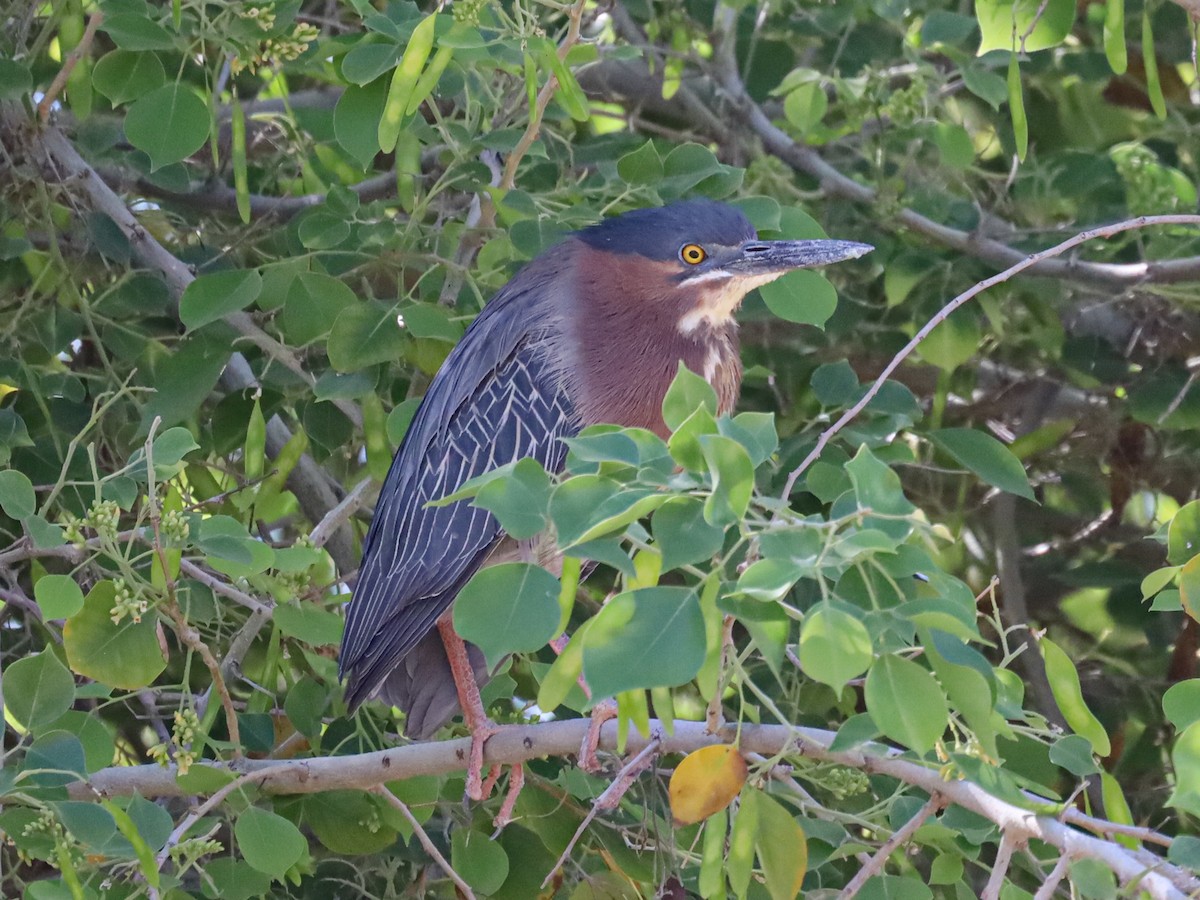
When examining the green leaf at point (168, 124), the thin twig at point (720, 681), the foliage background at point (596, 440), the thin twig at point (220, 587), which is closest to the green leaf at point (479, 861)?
the foliage background at point (596, 440)

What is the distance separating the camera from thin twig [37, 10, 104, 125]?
2842 millimetres

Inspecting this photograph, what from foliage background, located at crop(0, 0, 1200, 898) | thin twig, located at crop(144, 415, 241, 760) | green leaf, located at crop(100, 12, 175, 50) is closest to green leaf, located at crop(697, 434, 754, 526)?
foliage background, located at crop(0, 0, 1200, 898)

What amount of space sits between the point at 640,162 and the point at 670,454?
1436 mm

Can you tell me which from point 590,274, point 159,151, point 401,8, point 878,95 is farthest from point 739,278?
point 159,151

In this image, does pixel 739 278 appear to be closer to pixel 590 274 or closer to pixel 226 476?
pixel 590 274

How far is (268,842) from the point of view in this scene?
222 cm

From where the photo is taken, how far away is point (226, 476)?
3391mm

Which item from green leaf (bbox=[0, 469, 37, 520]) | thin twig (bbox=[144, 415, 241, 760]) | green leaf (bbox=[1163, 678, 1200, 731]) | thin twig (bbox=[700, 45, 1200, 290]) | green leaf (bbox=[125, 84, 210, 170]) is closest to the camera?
green leaf (bbox=[1163, 678, 1200, 731])

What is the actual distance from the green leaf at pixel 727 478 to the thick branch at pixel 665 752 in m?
0.43

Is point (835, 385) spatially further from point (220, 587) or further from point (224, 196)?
point (224, 196)

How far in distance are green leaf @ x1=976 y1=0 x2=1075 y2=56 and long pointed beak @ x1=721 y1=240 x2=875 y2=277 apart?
62cm

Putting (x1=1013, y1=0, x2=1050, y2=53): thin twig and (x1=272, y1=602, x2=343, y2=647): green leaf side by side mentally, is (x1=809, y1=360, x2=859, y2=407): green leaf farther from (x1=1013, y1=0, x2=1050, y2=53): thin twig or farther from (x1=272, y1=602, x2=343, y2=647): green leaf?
(x1=272, y1=602, x2=343, y2=647): green leaf

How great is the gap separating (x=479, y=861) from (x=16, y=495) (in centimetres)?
93

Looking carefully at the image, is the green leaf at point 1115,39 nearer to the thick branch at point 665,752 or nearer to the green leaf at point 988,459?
the green leaf at point 988,459
